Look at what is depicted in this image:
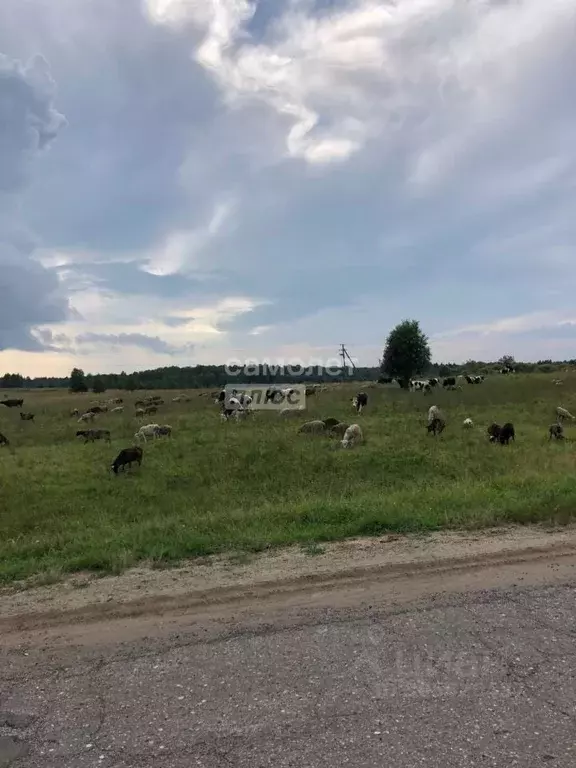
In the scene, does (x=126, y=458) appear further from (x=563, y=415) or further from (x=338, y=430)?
(x=563, y=415)

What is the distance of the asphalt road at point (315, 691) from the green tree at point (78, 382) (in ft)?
276

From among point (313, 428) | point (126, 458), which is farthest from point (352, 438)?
point (126, 458)

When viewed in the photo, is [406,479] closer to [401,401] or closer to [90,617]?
[90,617]

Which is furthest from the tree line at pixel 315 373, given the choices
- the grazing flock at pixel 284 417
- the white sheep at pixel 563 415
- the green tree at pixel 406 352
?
the white sheep at pixel 563 415

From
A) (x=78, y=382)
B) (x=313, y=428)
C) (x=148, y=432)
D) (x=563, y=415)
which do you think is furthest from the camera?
(x=78, y=382)

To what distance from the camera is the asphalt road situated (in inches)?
135

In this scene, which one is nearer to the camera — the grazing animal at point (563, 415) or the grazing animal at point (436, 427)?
the grazing animal at point (436, 427)

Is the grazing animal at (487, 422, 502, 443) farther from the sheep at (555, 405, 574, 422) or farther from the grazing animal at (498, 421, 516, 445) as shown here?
the sheep at (555, 405, 574, 422)

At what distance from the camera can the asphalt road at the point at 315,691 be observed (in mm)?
A: 3424

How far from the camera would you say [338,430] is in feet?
71.9

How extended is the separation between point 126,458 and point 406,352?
43.6 m

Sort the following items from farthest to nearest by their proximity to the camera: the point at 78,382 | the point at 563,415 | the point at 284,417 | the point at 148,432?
1. the point at 78,382
2. the point at 284,417
3. the point at 563,415
4. the point at 148,432

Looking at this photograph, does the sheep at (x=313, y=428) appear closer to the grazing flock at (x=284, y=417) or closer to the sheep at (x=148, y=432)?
the grazing flock at (x=284, y=417)

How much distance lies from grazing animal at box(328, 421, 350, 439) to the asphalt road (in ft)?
52.3
